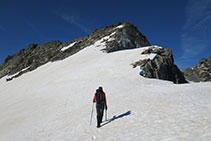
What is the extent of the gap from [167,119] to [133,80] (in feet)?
33.8

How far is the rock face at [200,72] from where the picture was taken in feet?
313

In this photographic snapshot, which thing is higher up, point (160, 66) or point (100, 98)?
point (160, 66)

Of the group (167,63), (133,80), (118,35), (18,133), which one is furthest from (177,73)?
(18,133)

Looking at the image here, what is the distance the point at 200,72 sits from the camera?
10150 cm

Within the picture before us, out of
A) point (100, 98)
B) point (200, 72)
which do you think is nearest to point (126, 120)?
point (100, 98)

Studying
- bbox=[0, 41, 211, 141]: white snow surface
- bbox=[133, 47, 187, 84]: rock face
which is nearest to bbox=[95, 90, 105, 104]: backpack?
bbox=[0, 41, 211, 141]: white snow surface

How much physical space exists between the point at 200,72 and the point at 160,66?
101817 millimetres

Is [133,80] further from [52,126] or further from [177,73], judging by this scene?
[177,73]

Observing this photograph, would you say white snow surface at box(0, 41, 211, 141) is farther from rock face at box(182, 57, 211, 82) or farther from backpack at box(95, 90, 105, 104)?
rock face at box(182, 57, 211, 82)

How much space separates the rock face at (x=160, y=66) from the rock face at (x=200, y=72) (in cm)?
8375

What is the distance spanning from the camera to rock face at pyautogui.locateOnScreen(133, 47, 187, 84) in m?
19.0

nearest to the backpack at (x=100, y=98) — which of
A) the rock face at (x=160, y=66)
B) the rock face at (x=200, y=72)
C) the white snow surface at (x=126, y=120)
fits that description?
the white snow surface at (x=126, y=120)

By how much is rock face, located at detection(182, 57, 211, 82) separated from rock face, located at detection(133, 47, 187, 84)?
275 feet

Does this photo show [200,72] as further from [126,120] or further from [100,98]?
[100,98]
